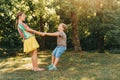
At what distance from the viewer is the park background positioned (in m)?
13.5

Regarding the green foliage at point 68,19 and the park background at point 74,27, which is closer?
the park background at point 74,27

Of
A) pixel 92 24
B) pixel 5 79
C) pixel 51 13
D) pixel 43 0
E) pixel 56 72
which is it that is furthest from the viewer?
pixel 92 24

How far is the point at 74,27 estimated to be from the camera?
54.5ft

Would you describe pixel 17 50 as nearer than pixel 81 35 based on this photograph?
Yes

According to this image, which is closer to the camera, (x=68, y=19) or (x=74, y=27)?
(x=74, y=27)

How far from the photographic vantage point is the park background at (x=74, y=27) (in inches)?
531

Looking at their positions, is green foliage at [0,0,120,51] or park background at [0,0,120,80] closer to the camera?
park background at [0,0,120,80]

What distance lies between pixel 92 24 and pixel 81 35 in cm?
204

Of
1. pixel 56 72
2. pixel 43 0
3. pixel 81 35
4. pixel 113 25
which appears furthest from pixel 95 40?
pixel 56 72

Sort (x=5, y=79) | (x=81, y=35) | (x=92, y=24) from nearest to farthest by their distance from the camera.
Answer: (x=5, y=79) < (x=92, y=24) < (x=81, y=35)

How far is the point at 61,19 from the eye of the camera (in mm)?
20156

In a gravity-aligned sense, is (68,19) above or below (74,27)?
above

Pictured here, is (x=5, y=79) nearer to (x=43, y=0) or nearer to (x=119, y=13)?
(x=43, y=0)

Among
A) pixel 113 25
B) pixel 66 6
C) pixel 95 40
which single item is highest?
pixel 66 6
